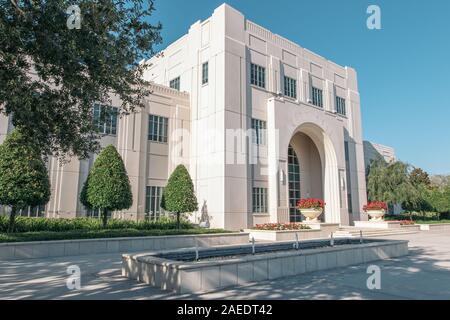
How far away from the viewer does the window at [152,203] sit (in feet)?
72.4

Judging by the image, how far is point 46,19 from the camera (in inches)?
312

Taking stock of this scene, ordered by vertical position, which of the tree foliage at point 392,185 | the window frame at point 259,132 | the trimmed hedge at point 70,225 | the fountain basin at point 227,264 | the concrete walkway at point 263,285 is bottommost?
the concrete walkway at point 263,285

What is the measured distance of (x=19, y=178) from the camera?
13.4 meters

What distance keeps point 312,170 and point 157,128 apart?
14.5 metres

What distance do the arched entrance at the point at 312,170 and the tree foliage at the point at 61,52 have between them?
19.7 meters

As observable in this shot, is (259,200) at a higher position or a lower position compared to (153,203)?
higher

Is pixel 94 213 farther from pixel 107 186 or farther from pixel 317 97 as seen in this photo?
pixel 317 97

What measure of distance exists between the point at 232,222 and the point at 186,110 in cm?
907

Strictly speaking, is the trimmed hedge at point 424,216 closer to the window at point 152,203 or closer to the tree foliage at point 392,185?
the tree foliage at point 392,185

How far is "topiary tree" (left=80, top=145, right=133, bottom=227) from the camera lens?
16156 millimetres

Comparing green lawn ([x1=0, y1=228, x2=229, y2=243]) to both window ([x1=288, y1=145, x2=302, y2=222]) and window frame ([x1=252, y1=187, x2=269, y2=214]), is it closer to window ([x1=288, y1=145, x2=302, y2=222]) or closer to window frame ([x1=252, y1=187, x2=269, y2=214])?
window frame ([x1=252, y1=187, x2=269, y2=214])

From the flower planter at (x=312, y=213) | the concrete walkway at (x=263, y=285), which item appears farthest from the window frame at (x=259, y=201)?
the concrete walkway at (x=263, y=285)

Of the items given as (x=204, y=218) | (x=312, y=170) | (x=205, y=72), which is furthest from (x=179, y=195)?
(x=312, y=170)
